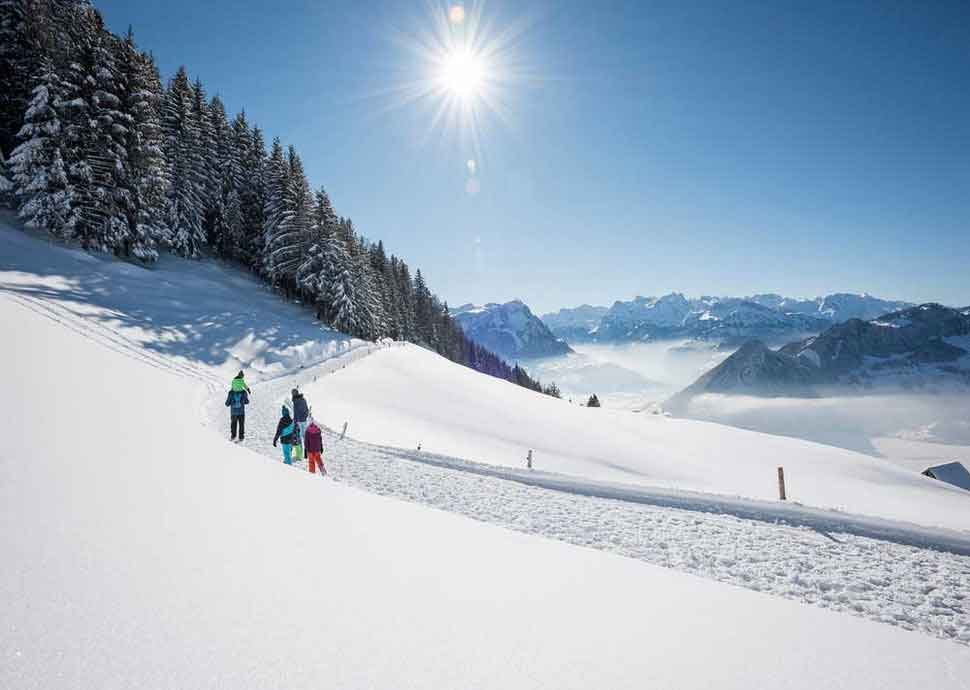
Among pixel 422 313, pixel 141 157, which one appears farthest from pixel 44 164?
pixel 422 313

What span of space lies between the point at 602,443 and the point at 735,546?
61.4ft

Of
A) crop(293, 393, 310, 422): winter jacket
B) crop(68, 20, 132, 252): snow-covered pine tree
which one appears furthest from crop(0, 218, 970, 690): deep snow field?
crop(68, 20, 132, 252): snow-covered pine tree

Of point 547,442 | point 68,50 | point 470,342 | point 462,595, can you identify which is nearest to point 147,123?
point 68,50

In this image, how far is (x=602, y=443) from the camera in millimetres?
27000

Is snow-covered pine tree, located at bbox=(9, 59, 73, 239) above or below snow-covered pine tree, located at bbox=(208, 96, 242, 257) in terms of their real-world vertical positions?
below

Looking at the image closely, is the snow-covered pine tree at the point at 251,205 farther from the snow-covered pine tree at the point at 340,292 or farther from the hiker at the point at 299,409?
the hiker at the point at 299,409

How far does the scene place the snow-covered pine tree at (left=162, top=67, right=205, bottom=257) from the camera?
43812 mm

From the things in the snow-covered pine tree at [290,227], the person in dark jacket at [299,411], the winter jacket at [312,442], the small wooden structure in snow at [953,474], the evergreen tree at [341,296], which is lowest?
the small wooden structure in snow at [953,474]

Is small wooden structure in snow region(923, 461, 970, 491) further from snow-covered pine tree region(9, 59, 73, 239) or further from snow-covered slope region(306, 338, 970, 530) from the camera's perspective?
snow-covered pine tree region(9, 59, 73, 239)

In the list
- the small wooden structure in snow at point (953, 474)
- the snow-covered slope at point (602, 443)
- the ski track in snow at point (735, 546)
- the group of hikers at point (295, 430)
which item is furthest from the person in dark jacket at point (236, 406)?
the small wooden structure in snow at point (953, 474)

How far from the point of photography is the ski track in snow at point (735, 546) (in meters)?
6.62

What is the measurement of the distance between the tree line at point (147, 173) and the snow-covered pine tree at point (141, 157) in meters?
0.09

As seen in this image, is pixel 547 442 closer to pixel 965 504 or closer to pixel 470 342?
pixel 965 504

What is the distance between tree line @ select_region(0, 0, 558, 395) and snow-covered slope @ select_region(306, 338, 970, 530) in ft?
61.5
